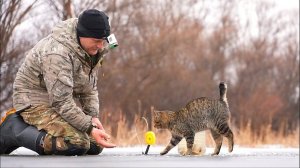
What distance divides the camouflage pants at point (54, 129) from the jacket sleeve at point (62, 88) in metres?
0.13

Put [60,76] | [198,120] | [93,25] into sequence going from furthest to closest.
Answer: [198,120]
[93,25]
[60,76]

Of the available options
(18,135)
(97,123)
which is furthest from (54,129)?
(97,123)

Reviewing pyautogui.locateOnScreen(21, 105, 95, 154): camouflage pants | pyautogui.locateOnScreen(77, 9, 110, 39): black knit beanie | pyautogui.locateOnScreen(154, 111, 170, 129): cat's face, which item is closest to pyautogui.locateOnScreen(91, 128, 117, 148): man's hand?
pyautogui.locateOnScreen(21, 105, 95, 154): camouflage pants

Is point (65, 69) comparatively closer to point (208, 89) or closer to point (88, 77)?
point (88, 77)

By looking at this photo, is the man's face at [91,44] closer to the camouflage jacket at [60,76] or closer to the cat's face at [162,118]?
the camouflage jacket at [60,76]

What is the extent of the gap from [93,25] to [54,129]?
900 millimetres

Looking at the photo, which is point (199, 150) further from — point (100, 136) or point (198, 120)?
point (100, 136)

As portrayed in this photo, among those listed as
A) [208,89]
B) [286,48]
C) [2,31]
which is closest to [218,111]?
[2,31]

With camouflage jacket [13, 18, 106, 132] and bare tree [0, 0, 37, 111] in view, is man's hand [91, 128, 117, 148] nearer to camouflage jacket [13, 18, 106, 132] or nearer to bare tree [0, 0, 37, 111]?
camouflage jacket [13, 18, 106, 132]

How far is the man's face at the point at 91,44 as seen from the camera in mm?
5359

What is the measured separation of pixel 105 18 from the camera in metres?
5.39

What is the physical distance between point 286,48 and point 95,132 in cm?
3765

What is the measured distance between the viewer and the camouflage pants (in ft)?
17.5

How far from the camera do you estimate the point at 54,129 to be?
536 cm
